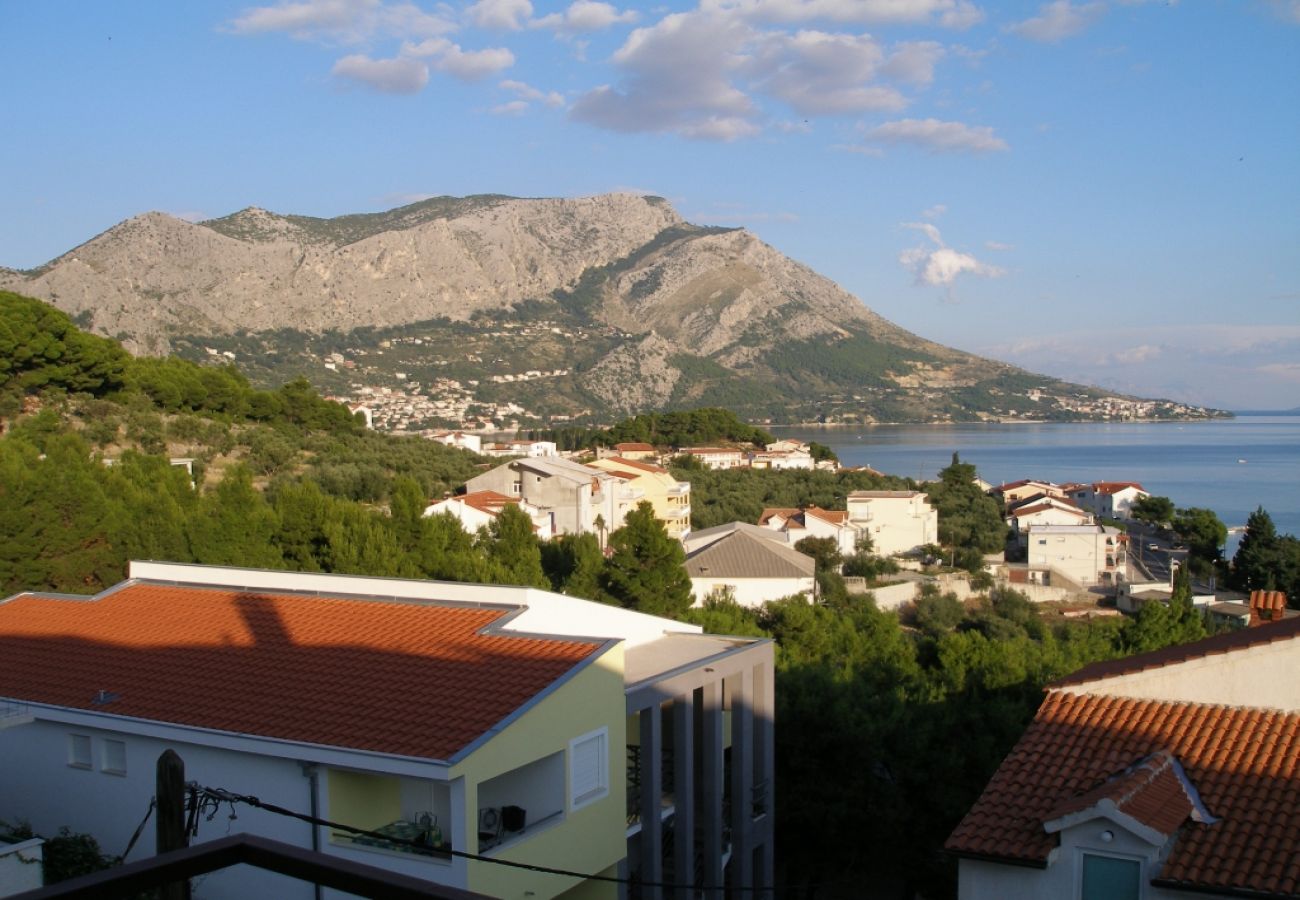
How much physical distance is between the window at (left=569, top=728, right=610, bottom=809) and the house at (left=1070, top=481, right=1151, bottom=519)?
63.9 metres

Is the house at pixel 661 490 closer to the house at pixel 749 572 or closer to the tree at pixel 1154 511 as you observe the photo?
the house at pixel 749 572

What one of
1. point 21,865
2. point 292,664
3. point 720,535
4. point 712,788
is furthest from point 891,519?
point 21,865

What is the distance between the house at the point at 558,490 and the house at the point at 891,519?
12.3 m

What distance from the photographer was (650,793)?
9891mm

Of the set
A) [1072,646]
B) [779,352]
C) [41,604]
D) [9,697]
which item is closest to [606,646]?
[9,697]

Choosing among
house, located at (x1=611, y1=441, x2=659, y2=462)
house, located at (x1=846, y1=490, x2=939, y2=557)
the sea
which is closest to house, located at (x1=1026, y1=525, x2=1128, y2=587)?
house, located at (x1=846, y1=490, x2=939, y2=557)

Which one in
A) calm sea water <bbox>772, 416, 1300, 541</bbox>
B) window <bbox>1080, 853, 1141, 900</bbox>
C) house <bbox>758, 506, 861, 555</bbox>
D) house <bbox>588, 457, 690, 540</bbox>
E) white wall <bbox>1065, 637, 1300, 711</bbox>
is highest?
white wall <bbox>1065, 637, 1300, 711</bbox>

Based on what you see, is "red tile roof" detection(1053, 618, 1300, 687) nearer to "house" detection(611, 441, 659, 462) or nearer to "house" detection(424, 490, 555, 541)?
"house" detection(424, 490, 555, 541)

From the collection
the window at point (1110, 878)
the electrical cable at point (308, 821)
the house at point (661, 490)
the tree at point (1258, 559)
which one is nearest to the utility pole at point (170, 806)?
the electrical cable at point (308, 821)

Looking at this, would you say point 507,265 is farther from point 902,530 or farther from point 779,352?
point 902,530

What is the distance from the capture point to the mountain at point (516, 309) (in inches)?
3639

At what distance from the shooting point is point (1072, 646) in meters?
18.8

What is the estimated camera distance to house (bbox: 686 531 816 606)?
34469 mm

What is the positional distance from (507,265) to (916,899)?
383 ft
